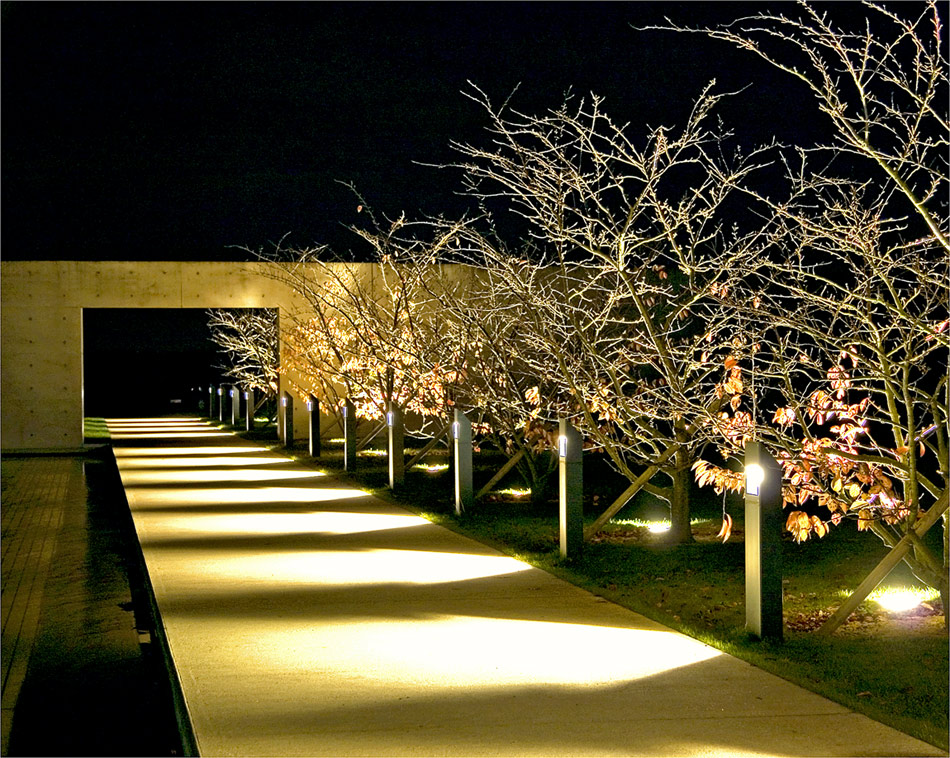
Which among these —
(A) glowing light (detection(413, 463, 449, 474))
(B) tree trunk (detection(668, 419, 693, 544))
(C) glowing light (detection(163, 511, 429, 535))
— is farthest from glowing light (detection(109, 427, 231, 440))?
(B) tree trunk (detection(668, 419, 693, 544))

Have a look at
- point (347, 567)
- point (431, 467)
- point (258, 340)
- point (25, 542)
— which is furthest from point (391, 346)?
point (258, 340)

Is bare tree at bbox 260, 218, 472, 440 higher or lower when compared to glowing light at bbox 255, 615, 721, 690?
higher

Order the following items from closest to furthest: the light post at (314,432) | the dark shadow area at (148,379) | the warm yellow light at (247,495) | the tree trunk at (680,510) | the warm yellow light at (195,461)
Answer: the tree trunk at (680,510), the warm yellow light at (247,495), the warm yellow light at (195,461), the light post at (314,432), the dark shadow area at (148,379)

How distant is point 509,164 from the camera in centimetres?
1118

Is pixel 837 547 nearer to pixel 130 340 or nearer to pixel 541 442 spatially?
pixel 541 442

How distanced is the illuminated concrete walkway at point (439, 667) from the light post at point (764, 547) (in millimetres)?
514

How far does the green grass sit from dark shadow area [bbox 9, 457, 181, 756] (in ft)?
11.0

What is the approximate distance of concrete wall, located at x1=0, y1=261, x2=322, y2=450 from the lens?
3083 cm

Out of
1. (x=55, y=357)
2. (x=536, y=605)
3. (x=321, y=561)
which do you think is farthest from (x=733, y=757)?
(x=55, y=357)

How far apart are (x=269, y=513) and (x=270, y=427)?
23.7 m

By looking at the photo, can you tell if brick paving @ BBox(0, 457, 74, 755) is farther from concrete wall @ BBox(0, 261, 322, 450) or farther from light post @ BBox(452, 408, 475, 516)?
light post @ BBox(452, 408, 475, 516)

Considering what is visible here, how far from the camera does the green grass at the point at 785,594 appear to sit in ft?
22.5

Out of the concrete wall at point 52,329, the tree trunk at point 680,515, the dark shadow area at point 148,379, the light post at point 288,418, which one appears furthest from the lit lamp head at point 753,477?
the dark shadow area at point 148,379

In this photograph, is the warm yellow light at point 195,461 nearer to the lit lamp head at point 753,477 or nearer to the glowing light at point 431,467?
the glowing light at point 431,467
